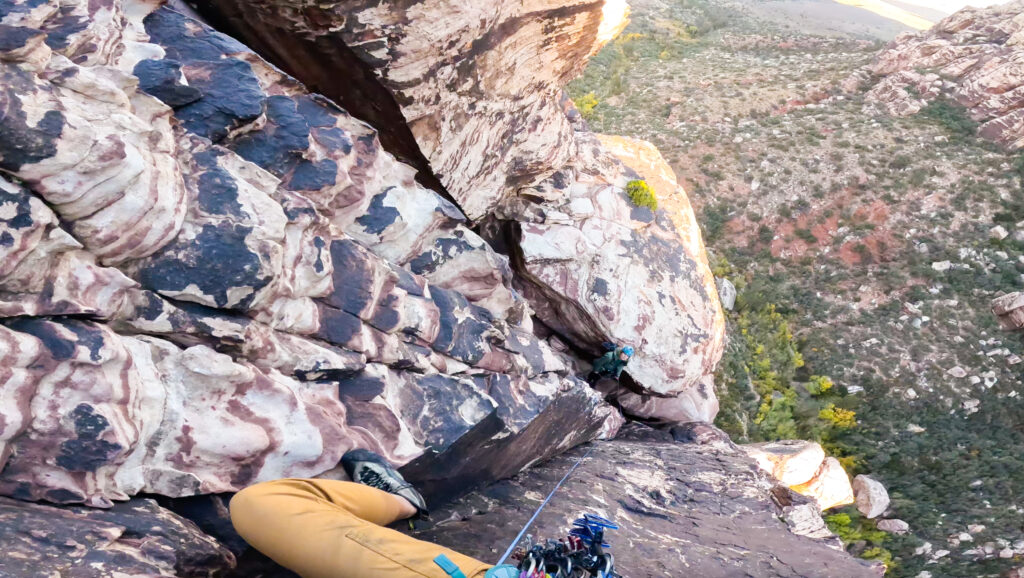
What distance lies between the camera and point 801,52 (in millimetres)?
33156

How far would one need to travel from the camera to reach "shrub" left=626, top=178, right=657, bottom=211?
12430 millimetres

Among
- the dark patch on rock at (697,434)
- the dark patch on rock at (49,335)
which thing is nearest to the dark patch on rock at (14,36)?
the dark patch on rock at (49,335)

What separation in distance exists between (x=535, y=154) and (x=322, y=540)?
831 centimetres

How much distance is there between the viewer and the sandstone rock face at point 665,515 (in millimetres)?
5746

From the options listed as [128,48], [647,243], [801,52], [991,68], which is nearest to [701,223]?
[647,243]

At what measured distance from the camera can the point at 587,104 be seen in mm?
26594

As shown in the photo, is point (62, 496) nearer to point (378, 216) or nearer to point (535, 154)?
point (378, 216)

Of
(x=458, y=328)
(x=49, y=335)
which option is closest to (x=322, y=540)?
(x=49, y=335)

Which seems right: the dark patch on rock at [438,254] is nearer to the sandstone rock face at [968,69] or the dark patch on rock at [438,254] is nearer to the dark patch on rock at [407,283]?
the dark patch on rock at [407,283]

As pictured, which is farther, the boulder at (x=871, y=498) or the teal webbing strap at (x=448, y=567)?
the boulder at (x=871, y=498)

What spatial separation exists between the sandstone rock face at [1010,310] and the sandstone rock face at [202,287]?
18.4 meters

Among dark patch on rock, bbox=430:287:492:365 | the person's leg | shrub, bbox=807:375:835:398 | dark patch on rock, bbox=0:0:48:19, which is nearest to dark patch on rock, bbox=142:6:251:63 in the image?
dark patch on rock, bbox=0:0:48:19

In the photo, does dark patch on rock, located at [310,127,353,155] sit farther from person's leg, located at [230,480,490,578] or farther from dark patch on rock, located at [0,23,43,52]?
person's leg, located at [230,480,490,578]

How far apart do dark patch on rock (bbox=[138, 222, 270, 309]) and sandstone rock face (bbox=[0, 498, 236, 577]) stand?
1518mm
